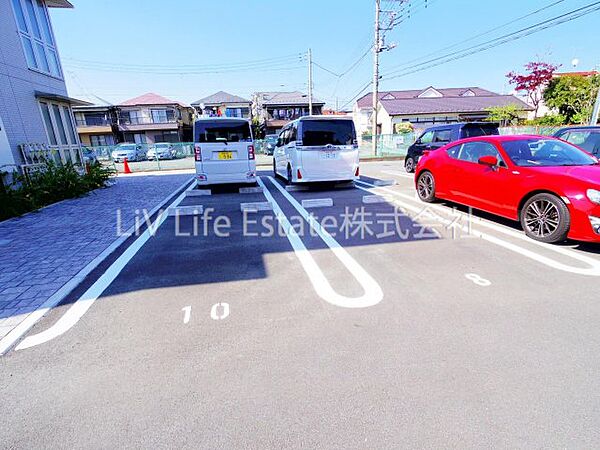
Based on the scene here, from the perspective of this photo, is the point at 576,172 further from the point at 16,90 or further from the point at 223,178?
the point at 16,90

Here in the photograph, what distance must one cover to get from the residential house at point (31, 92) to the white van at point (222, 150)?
4.84 m

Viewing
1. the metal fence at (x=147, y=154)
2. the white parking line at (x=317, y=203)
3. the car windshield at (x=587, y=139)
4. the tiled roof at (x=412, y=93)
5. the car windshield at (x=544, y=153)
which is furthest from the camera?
the tiled roof at (x=412, y=93)

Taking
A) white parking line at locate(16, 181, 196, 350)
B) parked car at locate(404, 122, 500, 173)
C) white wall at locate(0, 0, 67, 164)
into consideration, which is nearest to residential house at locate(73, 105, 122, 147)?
white wall at locate(0, 0, 67, 164)

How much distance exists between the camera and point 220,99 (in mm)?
44625

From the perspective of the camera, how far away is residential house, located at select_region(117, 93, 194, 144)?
122 ft

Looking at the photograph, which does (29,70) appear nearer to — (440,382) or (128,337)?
(128,337)

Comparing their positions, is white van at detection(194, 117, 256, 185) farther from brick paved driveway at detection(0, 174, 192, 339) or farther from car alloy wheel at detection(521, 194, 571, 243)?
car alloy wheel at detection(521, 194, 571, 243)

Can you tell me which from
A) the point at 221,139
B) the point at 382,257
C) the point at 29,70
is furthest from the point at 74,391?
the point at 29,70

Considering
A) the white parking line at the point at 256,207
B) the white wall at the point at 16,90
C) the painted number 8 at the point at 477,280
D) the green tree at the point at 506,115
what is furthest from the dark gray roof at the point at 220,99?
the painted number 8 at the point at 477,280

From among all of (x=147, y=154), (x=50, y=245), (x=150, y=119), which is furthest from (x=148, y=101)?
(x=50, y=245)

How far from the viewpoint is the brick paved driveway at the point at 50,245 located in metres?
3.30

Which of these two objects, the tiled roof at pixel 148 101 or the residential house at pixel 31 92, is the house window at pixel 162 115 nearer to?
the tiled roof at pixel 148 101

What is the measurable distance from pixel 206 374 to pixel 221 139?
774 cm

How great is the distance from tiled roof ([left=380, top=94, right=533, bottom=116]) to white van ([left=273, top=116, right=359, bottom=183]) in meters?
30.9
